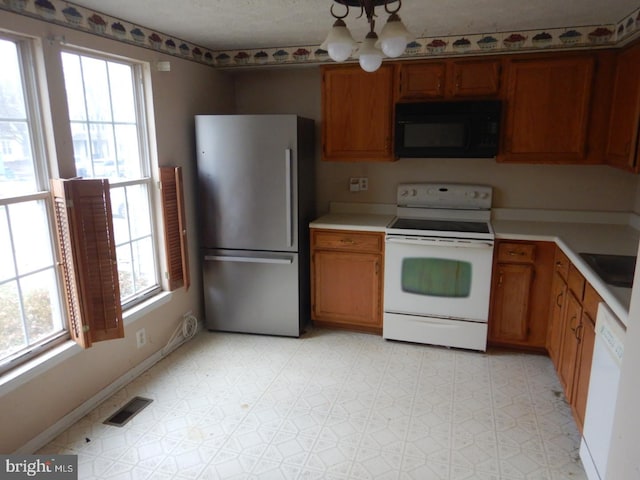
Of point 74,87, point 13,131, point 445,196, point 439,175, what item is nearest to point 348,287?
point 445,196

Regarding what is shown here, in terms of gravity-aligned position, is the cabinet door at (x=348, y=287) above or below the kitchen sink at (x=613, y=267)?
below

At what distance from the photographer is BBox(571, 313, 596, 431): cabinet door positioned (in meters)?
2.13

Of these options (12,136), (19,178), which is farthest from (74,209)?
(12,136)

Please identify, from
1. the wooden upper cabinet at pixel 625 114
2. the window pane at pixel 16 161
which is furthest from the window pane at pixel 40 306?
the wooden upper cabinet at pixel 625 114

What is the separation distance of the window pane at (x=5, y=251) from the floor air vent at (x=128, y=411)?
96 centimetres

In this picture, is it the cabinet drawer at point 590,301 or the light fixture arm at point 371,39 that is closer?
the light fixture arm at point 371,39

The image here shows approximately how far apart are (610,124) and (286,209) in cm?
229

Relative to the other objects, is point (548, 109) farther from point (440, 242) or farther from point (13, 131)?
point (13, 131)

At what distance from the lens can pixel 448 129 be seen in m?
3.25

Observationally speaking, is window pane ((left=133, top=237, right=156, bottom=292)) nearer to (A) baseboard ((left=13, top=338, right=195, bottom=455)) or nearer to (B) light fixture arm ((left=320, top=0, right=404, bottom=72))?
(A) baseboard ((left=13, top=338, right=195, bottom=455))

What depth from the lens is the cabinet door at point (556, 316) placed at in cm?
275

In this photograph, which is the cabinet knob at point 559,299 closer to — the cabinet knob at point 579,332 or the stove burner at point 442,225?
the cabinet knob at point 579,332

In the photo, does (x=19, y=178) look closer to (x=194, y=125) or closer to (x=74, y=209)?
(x=74, y=209)

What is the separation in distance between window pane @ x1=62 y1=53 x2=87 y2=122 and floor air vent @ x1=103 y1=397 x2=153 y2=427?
164cm
